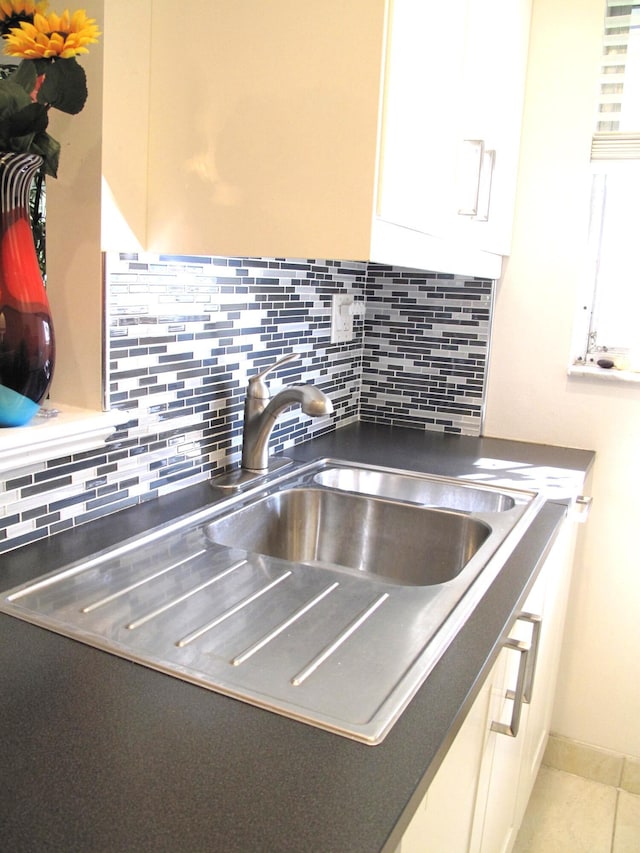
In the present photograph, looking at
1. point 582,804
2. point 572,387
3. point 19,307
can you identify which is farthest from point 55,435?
point 582,804

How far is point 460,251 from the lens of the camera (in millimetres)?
1673

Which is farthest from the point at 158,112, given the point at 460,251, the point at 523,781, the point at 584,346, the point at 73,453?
the point at 523,781

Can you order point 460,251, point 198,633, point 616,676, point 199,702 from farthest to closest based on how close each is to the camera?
point 616,676
point 460,251
point 198,633
point 199,702

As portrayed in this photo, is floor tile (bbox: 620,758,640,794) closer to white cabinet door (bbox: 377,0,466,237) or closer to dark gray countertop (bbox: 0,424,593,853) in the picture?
dark gray countertop (bbox: 0,424,593,853)

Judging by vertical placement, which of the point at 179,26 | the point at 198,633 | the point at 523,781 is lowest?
the point at 523,781

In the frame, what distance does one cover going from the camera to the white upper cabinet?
3.73 feet

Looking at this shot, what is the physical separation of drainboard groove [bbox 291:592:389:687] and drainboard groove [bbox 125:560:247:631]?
0.23 m

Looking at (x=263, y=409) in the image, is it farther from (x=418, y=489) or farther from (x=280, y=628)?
(x=280, y=628)

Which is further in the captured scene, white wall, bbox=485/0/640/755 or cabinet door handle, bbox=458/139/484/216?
white wall, bbox=485/0/640/755

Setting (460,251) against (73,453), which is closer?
(73,453)

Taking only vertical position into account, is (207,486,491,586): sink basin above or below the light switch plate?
below

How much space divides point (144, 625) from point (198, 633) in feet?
0.24

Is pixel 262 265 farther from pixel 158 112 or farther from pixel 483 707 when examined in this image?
pixel 483 707

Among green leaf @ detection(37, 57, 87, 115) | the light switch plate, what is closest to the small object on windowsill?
green leaf @ detection(37, 57, 87, 115)
